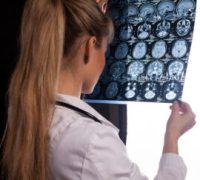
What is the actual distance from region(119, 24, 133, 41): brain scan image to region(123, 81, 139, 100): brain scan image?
16 cm

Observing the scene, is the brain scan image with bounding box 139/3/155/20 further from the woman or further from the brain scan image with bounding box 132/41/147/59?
the woman

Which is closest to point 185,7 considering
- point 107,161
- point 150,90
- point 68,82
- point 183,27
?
point 183,27

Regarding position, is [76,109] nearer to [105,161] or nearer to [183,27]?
[105,161]

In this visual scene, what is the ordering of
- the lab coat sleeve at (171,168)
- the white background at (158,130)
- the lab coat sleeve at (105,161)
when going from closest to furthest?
the lab coat sleeve at (105,161) < the lab coat sleeve at (171,168) < the white background at (158,130)

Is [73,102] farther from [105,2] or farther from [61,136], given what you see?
[105,2]

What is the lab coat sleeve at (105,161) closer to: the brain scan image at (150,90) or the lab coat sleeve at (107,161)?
the lab coat sleeve at (107,161)

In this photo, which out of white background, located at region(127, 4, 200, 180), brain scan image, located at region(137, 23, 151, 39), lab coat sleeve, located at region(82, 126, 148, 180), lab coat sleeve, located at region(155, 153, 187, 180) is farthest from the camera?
brain scan image, located at region(137, 23, 151, 39)

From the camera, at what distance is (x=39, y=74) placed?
0.89m

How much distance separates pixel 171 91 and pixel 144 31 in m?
0.23

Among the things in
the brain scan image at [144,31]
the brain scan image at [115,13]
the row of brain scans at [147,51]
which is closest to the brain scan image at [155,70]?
the row of brain scans at [147,51]

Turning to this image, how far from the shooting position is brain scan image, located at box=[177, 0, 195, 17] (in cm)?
118

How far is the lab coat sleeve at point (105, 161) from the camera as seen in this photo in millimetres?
798

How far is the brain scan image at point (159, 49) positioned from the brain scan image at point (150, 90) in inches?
3.6

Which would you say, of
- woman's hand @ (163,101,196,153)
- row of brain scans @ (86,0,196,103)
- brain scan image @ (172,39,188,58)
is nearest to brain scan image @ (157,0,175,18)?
row of brain scans @ (86,0,196,103)
